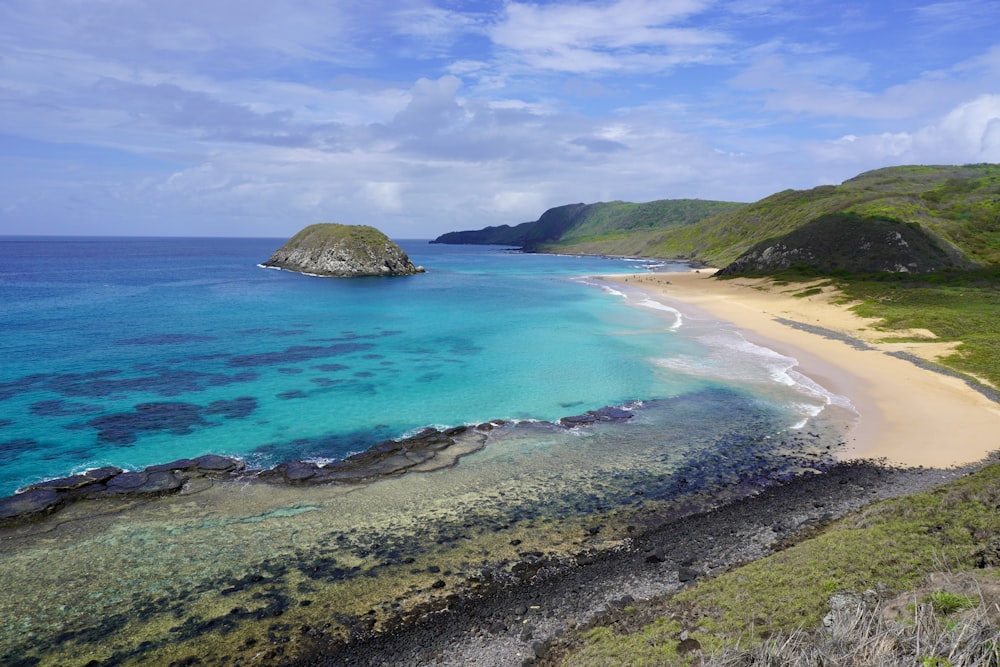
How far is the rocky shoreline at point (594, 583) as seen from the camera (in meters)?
16.0

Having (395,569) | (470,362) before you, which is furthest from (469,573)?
(470,362)

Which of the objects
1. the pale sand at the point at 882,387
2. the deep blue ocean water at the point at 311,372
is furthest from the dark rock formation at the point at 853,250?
the deep blue ocean water at the point at 311,372

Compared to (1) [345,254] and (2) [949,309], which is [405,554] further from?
(1) [345,254]

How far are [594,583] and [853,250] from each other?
114m

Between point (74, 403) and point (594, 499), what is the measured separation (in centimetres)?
3787

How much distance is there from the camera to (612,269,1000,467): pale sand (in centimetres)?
3095

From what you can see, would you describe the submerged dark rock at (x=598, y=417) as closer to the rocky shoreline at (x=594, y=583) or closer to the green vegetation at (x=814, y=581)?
the rocky shoreline at (x=594, y=583)

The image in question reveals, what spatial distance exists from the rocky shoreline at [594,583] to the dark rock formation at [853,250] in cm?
9244

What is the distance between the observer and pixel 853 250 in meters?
107

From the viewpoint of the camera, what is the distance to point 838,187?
6860 inches

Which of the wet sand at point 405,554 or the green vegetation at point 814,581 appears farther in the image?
the wet sand at point 405,554

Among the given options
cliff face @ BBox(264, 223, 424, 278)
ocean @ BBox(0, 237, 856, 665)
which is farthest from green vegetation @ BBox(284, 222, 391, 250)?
ocean @ BBox(0, 237, 856, 665)

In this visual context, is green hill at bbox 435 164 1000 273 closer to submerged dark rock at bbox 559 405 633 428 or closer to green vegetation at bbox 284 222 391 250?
submerged dark rock at bbox 559 405 633 428

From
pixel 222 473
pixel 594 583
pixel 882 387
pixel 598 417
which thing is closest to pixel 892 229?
pixel 882 387
